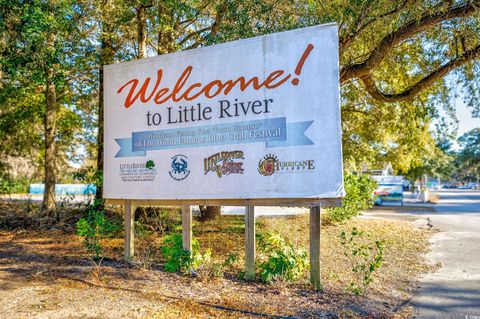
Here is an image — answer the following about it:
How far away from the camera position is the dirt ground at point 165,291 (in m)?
4.56

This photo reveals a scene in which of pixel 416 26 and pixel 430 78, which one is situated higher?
pixel 416 26

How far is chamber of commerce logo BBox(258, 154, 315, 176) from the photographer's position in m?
5.50

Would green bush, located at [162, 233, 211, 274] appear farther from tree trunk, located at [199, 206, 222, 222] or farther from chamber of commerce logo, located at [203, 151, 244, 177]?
tree trunk, located at [199, 206, 222, 222]

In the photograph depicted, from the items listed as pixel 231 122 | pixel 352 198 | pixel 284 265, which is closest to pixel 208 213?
pixel 352 198

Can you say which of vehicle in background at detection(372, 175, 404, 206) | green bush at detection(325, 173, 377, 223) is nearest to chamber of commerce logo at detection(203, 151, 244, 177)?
green bush at detection(325, 173, 377, 223)

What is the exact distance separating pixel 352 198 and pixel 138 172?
23.8 feet

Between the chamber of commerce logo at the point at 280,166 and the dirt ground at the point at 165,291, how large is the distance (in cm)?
161

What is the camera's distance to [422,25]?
7609mm

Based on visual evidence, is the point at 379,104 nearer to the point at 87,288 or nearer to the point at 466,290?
the point at 466,290

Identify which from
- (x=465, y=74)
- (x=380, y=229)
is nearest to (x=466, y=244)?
(x=380, y=229)

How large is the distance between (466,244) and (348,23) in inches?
245

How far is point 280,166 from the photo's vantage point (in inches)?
222

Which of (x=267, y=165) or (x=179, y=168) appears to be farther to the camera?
(x=179, y=168)

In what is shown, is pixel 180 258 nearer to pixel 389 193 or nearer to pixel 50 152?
pixel 50 152
